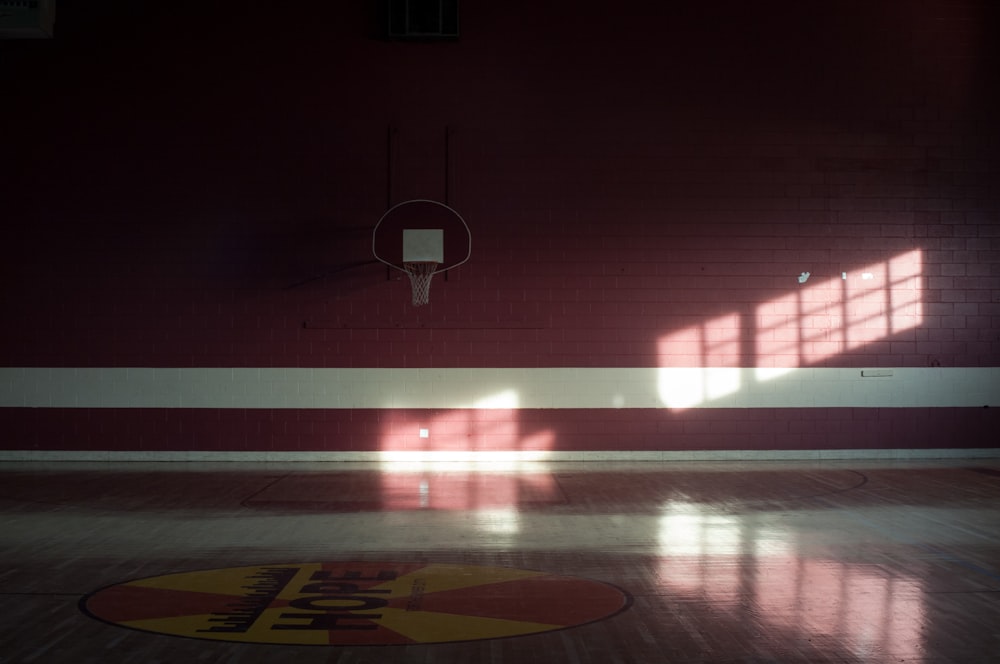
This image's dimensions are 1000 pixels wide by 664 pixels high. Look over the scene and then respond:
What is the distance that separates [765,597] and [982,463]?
25.9 feet

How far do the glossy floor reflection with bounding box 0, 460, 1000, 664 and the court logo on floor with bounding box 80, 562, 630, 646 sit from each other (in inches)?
1.1

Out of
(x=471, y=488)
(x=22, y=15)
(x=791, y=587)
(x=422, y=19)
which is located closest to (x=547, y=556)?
(x=791, y=587)

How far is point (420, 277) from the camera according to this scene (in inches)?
465

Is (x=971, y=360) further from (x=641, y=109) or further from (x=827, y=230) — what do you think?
(x=641, y=109)

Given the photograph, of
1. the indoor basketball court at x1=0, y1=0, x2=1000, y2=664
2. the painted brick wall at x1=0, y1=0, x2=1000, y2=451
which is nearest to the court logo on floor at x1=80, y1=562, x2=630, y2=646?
the indoor basketball court at x1=0, y1=0, x2=1000, y2=664

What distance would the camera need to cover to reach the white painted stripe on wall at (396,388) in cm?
1203

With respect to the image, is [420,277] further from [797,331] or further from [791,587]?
[791,587]

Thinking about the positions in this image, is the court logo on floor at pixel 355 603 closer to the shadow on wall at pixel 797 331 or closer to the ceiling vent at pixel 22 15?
the shadow on wall at pixel 797 331

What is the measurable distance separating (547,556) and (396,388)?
6046 millimetres

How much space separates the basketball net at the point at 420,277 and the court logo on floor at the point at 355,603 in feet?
19.8

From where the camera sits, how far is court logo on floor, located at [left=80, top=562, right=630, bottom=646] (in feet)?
14.7

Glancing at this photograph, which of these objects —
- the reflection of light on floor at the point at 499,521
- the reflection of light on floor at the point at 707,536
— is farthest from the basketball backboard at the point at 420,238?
the reflection of light on floor at the point at 707,536

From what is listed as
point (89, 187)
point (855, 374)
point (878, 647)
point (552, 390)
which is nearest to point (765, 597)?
point (878, 647)

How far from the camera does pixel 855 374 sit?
40.4 feet
